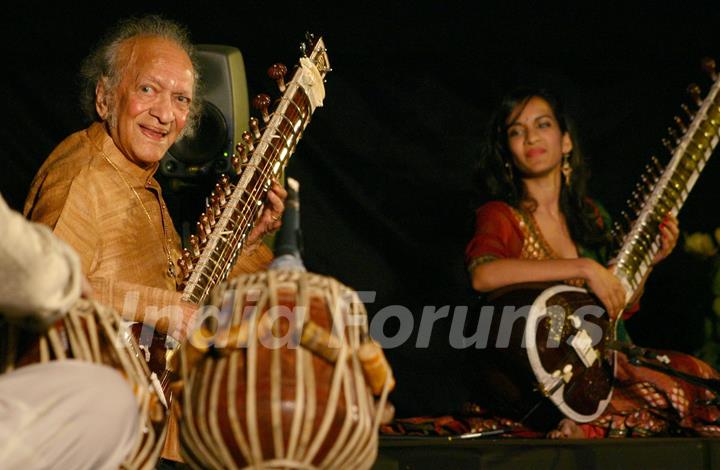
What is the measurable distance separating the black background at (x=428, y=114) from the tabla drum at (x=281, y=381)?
8.89 feet

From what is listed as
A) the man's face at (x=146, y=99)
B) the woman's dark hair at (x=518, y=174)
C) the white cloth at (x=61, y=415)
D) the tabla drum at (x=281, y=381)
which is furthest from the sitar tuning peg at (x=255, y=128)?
the white cloth at (x=61, y=415)

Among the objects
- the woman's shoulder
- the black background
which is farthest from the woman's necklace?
the woman's shoulder

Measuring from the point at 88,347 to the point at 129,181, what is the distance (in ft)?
5.13

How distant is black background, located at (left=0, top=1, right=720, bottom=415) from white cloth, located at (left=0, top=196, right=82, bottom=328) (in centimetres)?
283

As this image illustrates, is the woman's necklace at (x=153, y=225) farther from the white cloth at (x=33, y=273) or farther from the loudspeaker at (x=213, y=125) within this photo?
the white cloth at (x=33, y=273)

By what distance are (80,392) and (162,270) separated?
1.73 metres

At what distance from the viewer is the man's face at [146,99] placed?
3.29 meters

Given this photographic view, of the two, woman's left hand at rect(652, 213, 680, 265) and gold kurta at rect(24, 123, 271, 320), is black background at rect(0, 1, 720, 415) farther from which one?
gold kurta at rect(24, 123, 271, 320)

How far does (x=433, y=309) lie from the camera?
184 inches

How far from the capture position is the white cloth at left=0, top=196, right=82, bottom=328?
1.44m

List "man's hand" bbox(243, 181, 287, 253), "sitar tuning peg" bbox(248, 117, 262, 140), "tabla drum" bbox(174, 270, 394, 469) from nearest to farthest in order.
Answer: "tabla drum" bbox(174, 270, 394, 469) < "sitar tuning peg" bbox(248, 117, 262, 140) < "man's hand" bbox(243, 181, 287, 253)

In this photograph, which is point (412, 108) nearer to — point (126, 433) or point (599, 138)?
point (599, 138)

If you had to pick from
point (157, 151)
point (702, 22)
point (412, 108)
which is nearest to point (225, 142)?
point (157, 151)

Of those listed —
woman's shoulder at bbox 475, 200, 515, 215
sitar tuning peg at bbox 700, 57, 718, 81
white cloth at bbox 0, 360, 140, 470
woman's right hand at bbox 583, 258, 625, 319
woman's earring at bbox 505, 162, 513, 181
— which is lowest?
white cloth at bbox 0, 360, 140, 470
